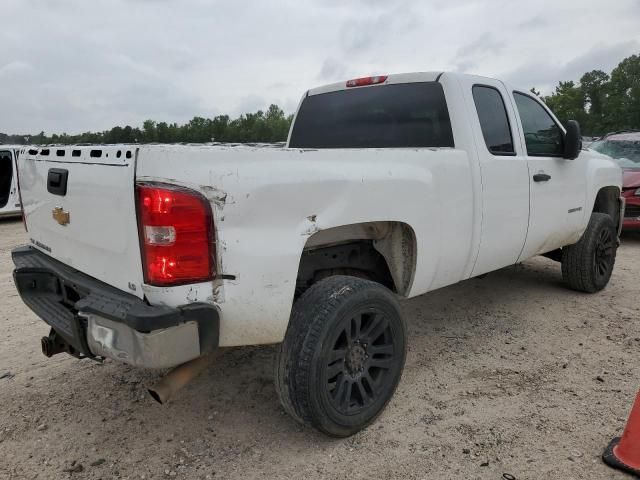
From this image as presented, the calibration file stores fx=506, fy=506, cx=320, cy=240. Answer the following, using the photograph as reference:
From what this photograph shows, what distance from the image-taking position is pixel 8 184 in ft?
37.5

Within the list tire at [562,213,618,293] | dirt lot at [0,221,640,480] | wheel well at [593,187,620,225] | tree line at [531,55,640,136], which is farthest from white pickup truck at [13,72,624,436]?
A: tree line at [531,55,640,136]

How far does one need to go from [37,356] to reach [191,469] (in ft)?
6.35

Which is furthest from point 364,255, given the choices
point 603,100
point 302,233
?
point 603,100

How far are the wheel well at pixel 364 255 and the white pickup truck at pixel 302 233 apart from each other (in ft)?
0.04

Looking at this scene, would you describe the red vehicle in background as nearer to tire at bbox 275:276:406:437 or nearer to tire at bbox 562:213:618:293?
tire at bbox 562:213:618:293

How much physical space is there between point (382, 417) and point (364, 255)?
94 centimetres

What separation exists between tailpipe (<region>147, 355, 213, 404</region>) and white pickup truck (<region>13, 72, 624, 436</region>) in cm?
29

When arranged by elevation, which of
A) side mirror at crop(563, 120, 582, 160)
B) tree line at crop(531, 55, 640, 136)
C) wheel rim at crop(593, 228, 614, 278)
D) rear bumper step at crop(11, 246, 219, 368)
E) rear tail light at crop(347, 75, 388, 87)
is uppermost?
tree line at crop(531, 55, 640, 136)

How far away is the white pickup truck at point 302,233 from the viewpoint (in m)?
2.02

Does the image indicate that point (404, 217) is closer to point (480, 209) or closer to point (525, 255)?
point (480, 209)

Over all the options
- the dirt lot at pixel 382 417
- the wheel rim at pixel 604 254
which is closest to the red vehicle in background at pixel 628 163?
the wheel rim at pixel 604 254

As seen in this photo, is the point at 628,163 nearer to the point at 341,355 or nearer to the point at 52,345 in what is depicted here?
the point at 341,355

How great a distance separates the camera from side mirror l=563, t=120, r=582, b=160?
4020mm

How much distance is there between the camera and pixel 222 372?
3.41m
